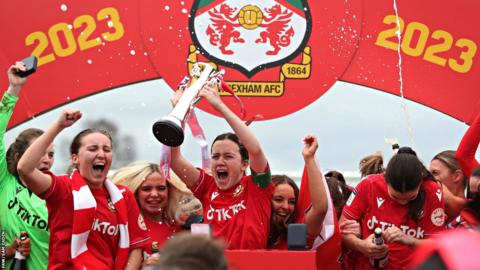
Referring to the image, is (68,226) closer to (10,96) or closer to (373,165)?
(10,96)

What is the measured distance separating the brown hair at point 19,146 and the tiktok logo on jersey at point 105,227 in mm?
819

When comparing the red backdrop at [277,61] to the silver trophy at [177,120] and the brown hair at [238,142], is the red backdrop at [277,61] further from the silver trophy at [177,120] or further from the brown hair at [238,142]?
the silver trophy at [177,120]

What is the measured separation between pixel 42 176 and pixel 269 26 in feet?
7.06

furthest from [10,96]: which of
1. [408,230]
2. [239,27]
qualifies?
[408,230]

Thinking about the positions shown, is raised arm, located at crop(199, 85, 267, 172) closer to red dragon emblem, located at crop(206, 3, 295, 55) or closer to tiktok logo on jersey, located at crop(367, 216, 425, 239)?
tiktok logo on jersey, located at crop(367, 216, 425, 239)

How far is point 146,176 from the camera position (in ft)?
17.6

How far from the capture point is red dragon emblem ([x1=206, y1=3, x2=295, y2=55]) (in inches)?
237

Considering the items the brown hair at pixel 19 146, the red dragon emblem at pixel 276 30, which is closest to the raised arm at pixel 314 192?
the red dragon emblem at pixel 276 30

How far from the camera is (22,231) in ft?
17.1

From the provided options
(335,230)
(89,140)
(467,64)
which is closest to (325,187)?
(335,230)

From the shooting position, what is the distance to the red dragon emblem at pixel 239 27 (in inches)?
237

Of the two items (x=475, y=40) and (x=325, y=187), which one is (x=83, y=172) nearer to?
(x=325, y=187)

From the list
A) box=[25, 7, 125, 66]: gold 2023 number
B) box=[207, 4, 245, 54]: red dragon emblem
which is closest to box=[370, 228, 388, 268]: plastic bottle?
box=[207, 4, 245, 54]: red dragon emblem

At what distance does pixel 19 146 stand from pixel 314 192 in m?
1.76
